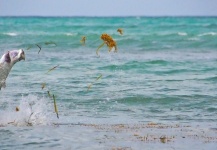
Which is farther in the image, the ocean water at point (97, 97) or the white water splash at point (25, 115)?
the white water splash at point (25, 115)

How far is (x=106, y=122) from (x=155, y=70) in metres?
9.00

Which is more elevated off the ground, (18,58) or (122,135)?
(18,58)

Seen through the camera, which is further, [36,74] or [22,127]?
[36,74]

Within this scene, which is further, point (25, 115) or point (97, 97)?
point (97, 97)

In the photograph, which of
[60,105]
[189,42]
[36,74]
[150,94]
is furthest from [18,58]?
[189,42]

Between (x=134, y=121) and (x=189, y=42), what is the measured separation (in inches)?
969

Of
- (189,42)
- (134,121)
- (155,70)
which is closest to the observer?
(134,121)

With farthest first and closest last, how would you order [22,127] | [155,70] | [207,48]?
[207,48]
[155,70]
[22,127]

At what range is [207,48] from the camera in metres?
31.2

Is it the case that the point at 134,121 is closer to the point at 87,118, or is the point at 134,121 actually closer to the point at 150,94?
the point at 87,118

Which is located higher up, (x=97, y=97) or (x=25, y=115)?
(x=97, y=97)

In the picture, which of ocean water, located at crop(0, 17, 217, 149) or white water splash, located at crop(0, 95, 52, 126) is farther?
white water splash, located at crop(0, 95, 52, 126)

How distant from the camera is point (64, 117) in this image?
37.6 ft

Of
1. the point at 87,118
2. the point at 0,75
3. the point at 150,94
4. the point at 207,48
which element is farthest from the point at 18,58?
the point at 207,48
